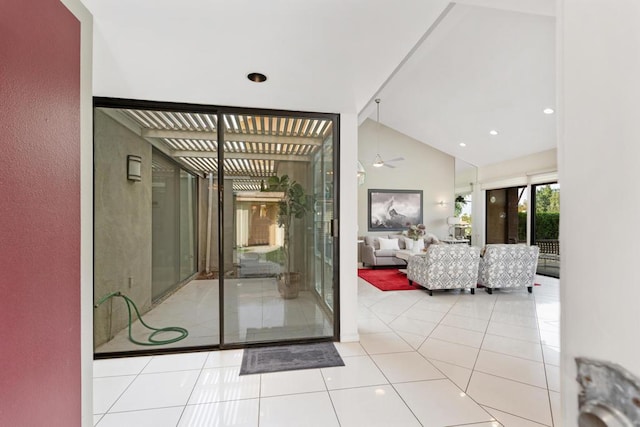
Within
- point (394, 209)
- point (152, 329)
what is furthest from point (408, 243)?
point (152, 329)

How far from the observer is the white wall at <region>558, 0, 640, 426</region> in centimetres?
28

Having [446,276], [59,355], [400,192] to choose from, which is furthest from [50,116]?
[400,192]

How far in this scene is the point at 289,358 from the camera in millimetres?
2566

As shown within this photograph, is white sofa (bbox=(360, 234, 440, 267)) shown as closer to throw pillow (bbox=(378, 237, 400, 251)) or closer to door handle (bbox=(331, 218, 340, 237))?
throw pillow (bbox=(378, 237, 400, 251))

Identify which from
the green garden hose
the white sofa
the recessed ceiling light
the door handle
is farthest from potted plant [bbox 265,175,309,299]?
the white sofa

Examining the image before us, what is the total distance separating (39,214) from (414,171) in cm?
824

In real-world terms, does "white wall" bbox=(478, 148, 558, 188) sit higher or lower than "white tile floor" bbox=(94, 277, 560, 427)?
higher

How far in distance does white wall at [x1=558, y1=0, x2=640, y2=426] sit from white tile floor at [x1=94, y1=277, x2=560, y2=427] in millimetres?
1843

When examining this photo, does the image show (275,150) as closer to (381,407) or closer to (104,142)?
(104,142)

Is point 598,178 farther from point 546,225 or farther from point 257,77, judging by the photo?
point 546,225

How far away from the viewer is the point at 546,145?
629 centimetres

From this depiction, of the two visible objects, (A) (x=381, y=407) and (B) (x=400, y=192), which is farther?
(B) (x=400, y=192)

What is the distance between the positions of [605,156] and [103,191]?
3314 millimetres

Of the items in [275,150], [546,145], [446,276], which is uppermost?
[546,145]
